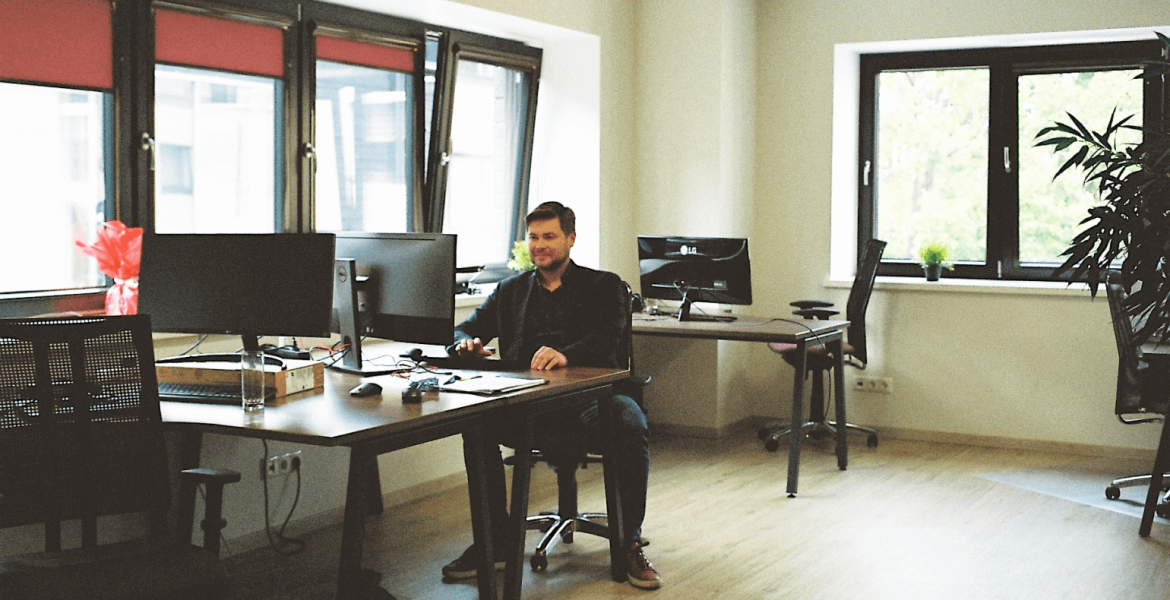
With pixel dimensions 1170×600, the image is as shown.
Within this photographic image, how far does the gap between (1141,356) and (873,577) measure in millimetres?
2058

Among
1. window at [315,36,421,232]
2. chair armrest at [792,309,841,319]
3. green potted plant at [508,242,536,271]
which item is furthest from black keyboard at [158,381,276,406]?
chair armrest at [792,309,841,319]

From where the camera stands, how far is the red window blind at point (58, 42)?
12.3 ft

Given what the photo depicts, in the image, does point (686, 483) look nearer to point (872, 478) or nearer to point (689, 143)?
point (872, 478)

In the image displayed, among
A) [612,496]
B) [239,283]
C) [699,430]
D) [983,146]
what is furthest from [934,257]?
[239,283]

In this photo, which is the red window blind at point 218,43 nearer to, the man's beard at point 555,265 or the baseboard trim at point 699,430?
the man's beard at point 555,265

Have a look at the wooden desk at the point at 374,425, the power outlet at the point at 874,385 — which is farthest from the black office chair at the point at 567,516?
the power outlet at the point at 874,385

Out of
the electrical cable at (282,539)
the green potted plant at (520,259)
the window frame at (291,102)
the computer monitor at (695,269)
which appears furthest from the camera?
the green potted plant at (520,259)

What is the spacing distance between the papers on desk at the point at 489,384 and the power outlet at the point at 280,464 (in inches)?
45.8

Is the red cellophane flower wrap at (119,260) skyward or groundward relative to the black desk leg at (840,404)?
skyward

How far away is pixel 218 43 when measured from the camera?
4.43m

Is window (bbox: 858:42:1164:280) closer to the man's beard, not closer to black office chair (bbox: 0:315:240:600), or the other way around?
the man's beard

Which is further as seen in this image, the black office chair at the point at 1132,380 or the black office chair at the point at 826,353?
the black office chair at the point at 826,353

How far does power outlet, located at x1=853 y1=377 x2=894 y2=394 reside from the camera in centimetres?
654

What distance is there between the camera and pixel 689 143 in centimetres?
643
